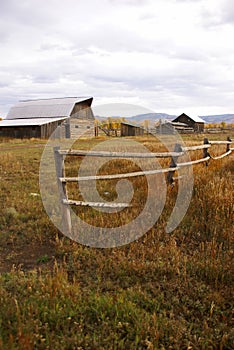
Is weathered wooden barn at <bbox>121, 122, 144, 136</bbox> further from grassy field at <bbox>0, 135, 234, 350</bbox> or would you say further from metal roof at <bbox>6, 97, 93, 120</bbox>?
grassy field at <bbox>0, 135, 234, 350</bbox>

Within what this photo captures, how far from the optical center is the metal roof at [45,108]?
3771 centimetres

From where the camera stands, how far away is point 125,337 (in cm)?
255

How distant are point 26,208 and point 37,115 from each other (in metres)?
35.0

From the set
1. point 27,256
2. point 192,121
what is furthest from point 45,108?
point 27,256

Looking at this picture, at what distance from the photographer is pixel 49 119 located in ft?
118

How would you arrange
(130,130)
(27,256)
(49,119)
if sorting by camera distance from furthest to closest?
(130,130) → (49,119) → (27,256)

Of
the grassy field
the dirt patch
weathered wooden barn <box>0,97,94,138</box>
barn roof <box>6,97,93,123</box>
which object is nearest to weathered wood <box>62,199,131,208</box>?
the grassy field

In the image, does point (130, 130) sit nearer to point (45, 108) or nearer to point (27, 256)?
point (45, 108)

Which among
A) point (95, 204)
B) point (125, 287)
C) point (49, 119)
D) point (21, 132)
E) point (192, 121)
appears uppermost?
point (192, 121)

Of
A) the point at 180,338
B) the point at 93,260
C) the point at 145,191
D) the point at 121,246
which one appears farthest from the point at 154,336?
the point at 145,191

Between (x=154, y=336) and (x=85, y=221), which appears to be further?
(x=85, y=221)

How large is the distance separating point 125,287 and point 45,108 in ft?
129

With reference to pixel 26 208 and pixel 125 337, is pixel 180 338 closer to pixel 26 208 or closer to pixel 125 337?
pixel 125 337

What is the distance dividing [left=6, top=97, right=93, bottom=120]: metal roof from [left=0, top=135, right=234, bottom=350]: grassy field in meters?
33.7
